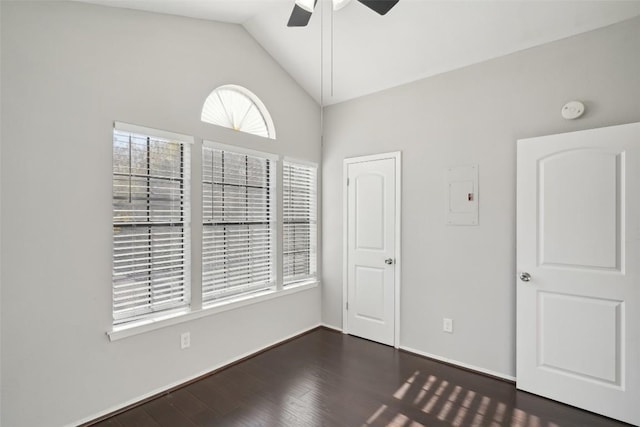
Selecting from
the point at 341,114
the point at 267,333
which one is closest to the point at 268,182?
the point at 341,114

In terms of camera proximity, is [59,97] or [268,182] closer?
[59,97]

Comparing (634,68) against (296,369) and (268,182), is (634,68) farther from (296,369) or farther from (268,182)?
(296,369)

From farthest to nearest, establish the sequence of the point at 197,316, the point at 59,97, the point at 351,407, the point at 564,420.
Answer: the point at 197,316
the point at 351,407
the point at 564,420
the point at 59,97

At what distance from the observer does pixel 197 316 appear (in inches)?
107

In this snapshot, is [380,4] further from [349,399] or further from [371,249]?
[349,399]

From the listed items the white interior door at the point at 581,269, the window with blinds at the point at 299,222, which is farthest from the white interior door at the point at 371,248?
the white interior door at the point at 581,269

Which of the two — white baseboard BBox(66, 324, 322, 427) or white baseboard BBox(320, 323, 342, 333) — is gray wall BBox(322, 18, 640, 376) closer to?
white baseboard BBox(320, 323, 342, 333)

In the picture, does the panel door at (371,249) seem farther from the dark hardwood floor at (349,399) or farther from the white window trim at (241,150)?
the white window trim at (241,150)

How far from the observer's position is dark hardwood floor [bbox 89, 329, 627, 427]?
2207mm

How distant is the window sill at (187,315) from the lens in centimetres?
229

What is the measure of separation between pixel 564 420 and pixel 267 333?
259cm

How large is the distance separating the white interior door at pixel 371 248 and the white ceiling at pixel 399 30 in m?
0.98

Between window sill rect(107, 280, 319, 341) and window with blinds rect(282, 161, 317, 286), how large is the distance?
0.82 feet

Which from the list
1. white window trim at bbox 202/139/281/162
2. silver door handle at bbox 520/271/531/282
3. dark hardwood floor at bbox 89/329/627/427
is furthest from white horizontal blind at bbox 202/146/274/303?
silver door handle at bbox 520/271/531/282
